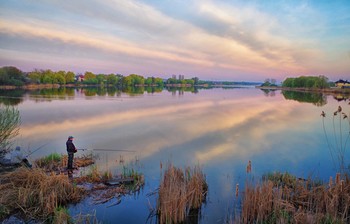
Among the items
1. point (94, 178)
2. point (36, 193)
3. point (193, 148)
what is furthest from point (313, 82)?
point (36, 193)

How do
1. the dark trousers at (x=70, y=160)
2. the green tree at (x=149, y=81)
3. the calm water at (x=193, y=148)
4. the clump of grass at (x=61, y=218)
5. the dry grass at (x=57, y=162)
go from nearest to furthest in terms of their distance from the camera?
the clump of grass at (x=61, y=218)
the calm water at (x=193, y=148)
the dark trousers at (x=70, y=160)
the dry grass at (x=57, y=162)
the green tree at (x=149, y=81)

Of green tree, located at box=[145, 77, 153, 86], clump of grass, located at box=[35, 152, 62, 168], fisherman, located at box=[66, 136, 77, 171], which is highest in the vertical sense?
green tree, located at box=[145, 77, 153, 86]

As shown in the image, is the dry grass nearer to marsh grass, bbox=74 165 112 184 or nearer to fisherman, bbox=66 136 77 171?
fisherman, bbox=66 136 77 171

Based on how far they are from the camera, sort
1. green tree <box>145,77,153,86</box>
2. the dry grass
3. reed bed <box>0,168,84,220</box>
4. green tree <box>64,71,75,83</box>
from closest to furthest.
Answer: reed bed <box>0,168,84,220</box> → the dry grass → green tree <box>64,71,75,83</box> → green tree <box>145,77,153,86</box>

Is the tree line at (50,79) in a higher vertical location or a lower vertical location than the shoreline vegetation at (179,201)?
higher

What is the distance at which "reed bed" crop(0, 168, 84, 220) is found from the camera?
6.38 metres

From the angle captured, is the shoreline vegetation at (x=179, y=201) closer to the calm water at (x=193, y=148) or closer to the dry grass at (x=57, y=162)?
the calm water at (x=193, y=148)

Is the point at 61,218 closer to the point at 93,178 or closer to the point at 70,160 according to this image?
the point at 93,178

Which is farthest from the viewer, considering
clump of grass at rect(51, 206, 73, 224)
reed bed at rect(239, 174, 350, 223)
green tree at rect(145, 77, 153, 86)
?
green tree at rect(145, 77, 153, 86)

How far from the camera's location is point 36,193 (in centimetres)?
667

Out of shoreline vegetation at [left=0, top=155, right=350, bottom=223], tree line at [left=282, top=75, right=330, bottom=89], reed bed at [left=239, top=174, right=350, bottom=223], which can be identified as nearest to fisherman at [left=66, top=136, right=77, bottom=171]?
shoreline vegetation at [left=0, top=155, right=350, bottom=223]

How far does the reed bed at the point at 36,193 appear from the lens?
Result: 6383 mm

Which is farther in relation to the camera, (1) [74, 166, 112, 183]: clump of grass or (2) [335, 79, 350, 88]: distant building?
(2) [335, 79, 350, 88]: distant building

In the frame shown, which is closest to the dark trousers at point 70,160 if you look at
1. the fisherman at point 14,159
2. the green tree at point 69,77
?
the fisherman at point 14,159
